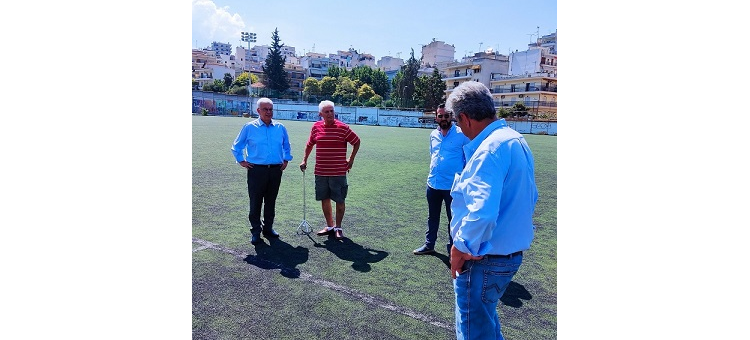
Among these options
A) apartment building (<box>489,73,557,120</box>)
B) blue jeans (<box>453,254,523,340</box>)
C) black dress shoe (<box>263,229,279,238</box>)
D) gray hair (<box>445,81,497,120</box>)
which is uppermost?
apartment building (<box>489,73,557,120</box>)

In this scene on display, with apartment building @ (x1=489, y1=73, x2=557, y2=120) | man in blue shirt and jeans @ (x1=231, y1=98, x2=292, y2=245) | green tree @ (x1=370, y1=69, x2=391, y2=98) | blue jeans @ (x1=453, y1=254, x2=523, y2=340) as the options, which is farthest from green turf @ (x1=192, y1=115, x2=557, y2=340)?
green tree @ (x1=370, y1=69, x2=391, y2=98)

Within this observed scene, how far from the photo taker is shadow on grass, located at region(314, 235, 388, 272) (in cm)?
497

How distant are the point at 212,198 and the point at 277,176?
3.07m

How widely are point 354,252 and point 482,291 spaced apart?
3330 millimetres

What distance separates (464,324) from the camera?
7.39 feet

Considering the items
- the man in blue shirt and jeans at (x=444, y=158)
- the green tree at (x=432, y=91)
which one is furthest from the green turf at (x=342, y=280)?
the green tree at (x=432, y=91)

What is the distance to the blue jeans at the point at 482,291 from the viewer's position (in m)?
2.20

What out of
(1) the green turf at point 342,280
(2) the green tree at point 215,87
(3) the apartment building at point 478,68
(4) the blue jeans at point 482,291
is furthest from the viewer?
(3) the apartment building at point 478,68

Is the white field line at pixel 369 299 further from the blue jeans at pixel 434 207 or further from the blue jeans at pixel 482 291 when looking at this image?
the blue jeans at pixel 434 207

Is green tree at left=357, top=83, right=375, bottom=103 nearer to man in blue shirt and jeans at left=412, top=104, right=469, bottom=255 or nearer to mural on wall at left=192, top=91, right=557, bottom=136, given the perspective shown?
mural on wall at left=192, top=91, right=557, bottom=136

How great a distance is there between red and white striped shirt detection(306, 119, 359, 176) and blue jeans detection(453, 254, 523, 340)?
12.7 ft

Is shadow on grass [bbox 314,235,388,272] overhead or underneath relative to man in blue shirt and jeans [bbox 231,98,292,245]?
underneath
